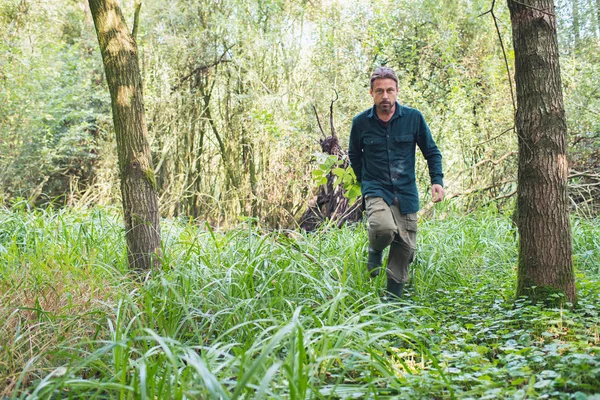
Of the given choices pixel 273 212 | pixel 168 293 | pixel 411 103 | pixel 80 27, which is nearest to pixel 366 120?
pixel 168 293

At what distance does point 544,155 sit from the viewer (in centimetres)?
307

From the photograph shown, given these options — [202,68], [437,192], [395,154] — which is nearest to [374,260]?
[437,192]

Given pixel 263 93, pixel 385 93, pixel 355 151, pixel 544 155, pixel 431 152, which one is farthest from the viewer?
pixel 263 93

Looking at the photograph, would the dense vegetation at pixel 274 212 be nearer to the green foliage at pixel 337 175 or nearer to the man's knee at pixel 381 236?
the man's knee at pixel 381 236

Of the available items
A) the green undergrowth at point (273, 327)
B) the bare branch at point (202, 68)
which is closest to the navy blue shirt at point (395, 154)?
the green undergrowth at point (273, 327)

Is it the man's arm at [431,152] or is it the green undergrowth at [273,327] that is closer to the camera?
the green undergrowth at [273,327]

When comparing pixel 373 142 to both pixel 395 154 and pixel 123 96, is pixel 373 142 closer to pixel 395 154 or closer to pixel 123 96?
pixel 395 154

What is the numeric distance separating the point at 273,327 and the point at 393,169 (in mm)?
2033

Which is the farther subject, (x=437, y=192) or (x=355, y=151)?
(x=355, y=151)

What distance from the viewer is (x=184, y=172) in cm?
1146

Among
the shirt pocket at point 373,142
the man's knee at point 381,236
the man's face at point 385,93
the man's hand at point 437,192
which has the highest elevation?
the man's face at point 385,93

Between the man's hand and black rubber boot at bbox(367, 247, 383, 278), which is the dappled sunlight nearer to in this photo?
black rubber boot at bbox(367, 247, 383, 278)

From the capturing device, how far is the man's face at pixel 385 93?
372cm

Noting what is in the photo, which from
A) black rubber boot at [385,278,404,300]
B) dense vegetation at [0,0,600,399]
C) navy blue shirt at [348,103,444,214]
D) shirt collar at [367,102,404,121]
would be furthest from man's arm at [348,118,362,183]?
black rubber boot at [385,278,404,300]
